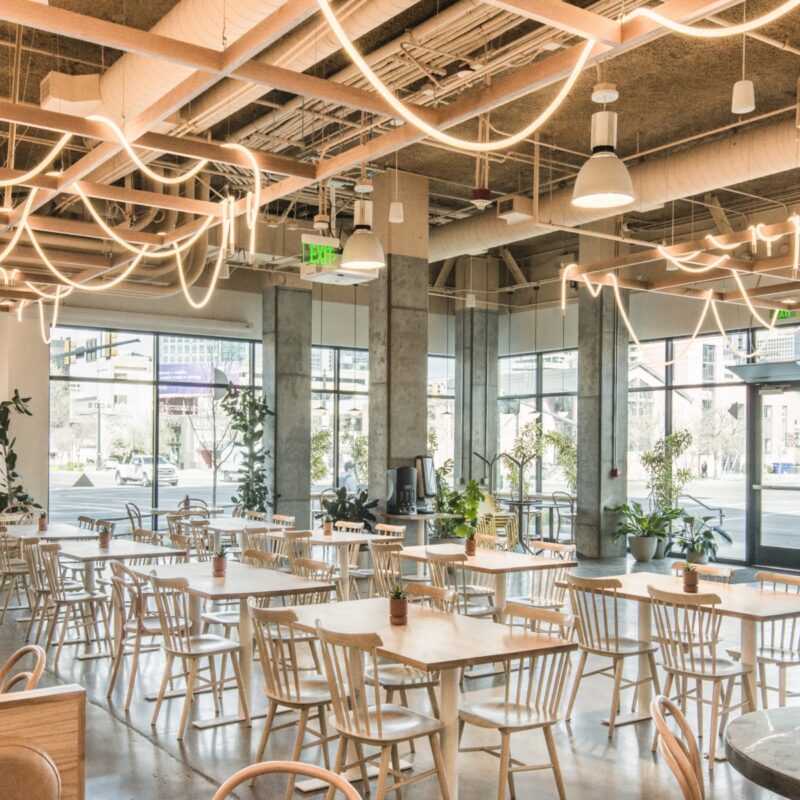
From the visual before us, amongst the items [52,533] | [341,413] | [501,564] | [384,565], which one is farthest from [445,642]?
[341,413]

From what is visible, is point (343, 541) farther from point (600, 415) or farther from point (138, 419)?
point (138, 419)

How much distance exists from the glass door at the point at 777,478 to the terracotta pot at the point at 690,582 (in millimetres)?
8042

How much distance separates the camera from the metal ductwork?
843 centimetres

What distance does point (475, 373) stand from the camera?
646 inches

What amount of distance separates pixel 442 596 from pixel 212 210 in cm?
307

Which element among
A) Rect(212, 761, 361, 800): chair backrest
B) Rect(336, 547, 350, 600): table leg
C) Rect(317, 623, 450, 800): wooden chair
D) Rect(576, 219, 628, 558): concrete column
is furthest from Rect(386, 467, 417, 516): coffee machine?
Rect(212, 761, 361, 800): chair backrest

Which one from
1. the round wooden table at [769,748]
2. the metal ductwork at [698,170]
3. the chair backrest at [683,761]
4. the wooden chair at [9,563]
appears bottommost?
the wooden chair at [9,563]

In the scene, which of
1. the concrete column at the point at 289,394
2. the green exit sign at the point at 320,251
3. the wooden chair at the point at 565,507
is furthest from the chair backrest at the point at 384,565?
the wooden chair at the point at 565,507

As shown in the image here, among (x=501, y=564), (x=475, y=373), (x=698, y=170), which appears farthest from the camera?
(x=475, y=373)

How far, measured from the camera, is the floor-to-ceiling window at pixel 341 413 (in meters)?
16.1

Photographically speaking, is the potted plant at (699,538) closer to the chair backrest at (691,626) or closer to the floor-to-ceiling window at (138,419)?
the floor-to-ceiling window at (138,419)

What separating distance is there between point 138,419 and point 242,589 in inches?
375

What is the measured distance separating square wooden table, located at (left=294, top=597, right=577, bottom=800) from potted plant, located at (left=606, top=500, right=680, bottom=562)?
29.0ft

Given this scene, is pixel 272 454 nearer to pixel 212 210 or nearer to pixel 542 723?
pixel 212 210
